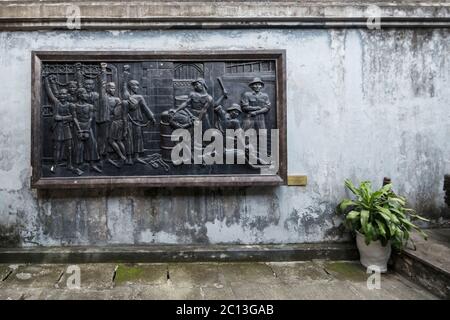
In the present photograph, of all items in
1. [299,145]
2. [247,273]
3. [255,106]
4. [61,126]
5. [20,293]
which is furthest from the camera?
[299,145]

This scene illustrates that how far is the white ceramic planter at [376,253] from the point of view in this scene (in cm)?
452

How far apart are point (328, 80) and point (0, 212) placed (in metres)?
5.38

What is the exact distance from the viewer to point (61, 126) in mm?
4867

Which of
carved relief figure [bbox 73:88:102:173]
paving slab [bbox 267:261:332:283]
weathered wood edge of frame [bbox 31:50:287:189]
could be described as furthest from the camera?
carved relief figure [bbox 73:88:102:173]

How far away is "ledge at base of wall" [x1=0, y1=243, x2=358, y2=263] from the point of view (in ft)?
15.7

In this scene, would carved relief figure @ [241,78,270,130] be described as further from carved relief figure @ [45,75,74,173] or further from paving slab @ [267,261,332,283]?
carved relief figure @ [45,75,74,173]

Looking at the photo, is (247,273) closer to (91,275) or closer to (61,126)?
(91,275)

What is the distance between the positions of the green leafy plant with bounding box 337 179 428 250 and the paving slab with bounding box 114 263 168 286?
106 inches

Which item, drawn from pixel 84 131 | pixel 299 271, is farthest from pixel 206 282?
pixel 84 131

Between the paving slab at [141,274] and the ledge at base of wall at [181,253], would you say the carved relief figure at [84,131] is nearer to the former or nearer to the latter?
the ledge at base of wall at [181,253]

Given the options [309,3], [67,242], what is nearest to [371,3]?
[309,3]

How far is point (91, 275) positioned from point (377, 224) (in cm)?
390

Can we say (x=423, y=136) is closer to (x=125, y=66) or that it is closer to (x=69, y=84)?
(x=125, y=66)

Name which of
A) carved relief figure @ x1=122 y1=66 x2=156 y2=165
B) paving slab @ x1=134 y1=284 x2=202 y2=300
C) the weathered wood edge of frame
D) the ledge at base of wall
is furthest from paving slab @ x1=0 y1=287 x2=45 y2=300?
carved relief figure @ x1=122 y1=66 x2=156 y2=165
